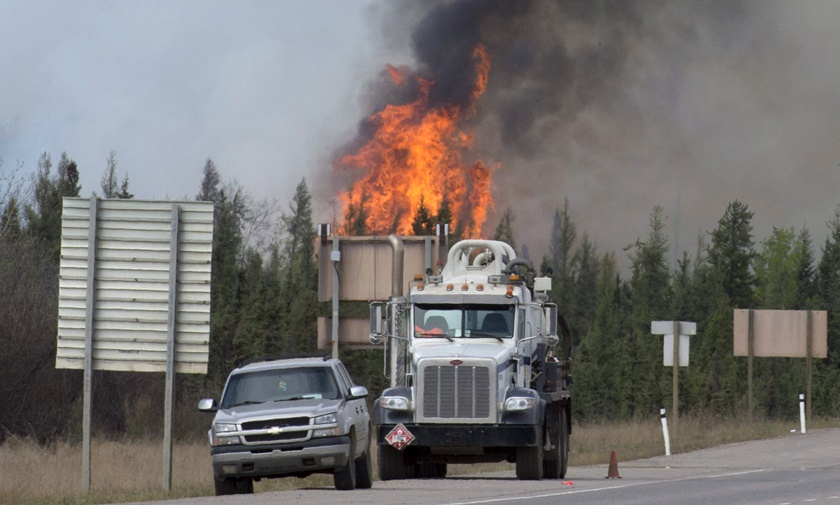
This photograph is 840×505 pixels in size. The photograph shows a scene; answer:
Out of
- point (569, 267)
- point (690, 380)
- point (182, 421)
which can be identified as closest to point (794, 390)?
point (690, 380)

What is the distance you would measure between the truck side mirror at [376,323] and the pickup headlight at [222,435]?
14.2 ft

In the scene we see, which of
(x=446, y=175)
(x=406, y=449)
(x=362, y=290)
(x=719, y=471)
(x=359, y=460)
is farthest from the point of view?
(x=446, y=175)

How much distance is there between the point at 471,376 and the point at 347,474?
3.70 metres

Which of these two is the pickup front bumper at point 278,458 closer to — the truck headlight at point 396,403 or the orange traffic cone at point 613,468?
the truck headlight at point 396,403

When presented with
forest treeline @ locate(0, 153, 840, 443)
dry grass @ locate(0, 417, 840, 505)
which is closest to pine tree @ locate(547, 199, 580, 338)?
forest treeline @ locate(0, 153, 840, 443)

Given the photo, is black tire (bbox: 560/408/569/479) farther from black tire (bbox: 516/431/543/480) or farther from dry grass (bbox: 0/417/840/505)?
dry grass (bbox: 0/417/840/505)

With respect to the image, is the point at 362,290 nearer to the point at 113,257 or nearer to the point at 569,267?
the point at 113,257

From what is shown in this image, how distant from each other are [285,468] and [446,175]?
33.4m

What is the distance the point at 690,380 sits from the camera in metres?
99.3

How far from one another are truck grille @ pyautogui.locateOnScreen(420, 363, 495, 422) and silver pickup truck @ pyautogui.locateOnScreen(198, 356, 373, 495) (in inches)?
86.4

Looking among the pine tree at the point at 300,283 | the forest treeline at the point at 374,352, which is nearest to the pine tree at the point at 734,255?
the forest treeline at the point at 374,352

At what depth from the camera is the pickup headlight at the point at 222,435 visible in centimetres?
2048

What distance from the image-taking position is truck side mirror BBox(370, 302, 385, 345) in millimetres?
24328

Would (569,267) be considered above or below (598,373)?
above
